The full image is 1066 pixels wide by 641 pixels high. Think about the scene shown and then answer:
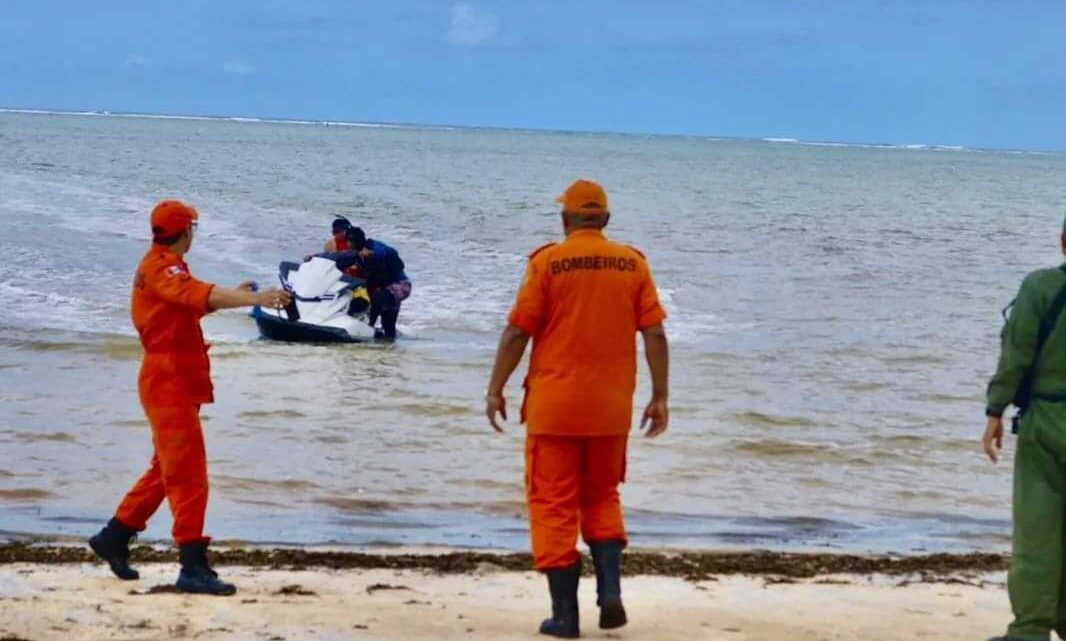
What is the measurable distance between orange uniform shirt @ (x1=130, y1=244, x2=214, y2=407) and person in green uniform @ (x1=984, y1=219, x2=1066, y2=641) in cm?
315

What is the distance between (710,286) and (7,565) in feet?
66.9

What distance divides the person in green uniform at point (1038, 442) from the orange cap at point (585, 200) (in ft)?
5.17

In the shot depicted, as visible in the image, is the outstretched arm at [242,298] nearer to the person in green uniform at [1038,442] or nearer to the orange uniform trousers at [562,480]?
the orange uniform trousers at [562,480]

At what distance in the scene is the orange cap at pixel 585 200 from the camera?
236 inches

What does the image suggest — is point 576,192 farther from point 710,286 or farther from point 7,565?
point 710,286

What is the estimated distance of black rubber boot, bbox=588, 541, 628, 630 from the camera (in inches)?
236

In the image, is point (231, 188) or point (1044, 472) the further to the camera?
point (231, 188)

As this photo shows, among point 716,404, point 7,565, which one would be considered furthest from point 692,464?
point 7,565

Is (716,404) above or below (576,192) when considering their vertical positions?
below

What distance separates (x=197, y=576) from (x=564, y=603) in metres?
1.68

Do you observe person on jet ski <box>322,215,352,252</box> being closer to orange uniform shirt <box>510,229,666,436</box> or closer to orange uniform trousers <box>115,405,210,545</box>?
orange uniform trousers <box>115,405,210,545</box>

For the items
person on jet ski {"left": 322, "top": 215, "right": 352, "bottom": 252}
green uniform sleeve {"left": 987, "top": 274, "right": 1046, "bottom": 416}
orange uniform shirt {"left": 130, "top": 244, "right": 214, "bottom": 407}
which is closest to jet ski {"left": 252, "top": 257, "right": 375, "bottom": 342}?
person on jet ski {"left": 322, "top": 215, "right": 352, "bottom": 252}

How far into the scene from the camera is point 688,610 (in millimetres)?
6668

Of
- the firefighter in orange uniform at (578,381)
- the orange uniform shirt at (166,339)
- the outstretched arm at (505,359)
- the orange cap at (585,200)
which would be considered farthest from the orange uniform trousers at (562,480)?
the orange uniform shirt at (166,339)
